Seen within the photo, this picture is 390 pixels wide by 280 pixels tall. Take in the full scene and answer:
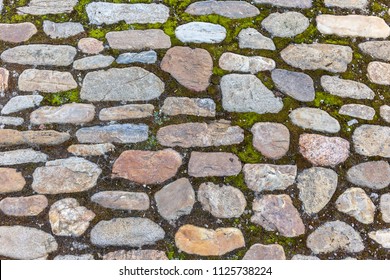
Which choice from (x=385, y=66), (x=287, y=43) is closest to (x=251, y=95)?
(x=287, y=43)

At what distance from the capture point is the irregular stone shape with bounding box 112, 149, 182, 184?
2369 mm

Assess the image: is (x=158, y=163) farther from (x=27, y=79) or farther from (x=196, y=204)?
(x=27, y=79)

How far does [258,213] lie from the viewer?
2332 mm

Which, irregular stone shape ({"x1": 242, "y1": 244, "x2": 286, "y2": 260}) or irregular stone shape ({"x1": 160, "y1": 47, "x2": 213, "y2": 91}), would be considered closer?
irregular stone shape ({"x1": 242, "y1": 244, "x2": 286, "y2": 260})

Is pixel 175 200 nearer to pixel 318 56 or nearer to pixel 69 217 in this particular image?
pixel 69 217

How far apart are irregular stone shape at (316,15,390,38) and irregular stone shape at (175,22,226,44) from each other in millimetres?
728

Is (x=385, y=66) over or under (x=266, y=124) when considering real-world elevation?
over

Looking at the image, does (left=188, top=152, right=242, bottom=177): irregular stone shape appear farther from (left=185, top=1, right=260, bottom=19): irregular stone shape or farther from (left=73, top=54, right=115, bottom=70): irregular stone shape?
(left=185, top=1, right=260, bottom=19): irregular stone shape

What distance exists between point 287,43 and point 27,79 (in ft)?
5.75

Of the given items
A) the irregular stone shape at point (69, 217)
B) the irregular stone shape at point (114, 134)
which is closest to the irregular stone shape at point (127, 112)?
the irregular stone shape at point (114, 134)

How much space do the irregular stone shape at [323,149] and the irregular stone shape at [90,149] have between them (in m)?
1.13

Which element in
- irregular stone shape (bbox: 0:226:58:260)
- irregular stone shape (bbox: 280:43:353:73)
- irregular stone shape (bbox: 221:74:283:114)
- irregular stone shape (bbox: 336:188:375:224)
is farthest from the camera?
irregular stone shape (bbox: 280:43:353:73)

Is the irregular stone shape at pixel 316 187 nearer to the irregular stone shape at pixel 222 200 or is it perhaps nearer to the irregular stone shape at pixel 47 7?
the irregular stone shape at pixel 222 200

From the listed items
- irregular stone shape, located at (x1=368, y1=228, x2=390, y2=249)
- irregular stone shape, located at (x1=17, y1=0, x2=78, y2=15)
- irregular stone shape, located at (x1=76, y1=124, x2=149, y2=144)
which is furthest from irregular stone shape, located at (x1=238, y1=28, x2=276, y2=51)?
irregular stone shape, located at (x1=368, y1=228, x2=390, y2=249)
